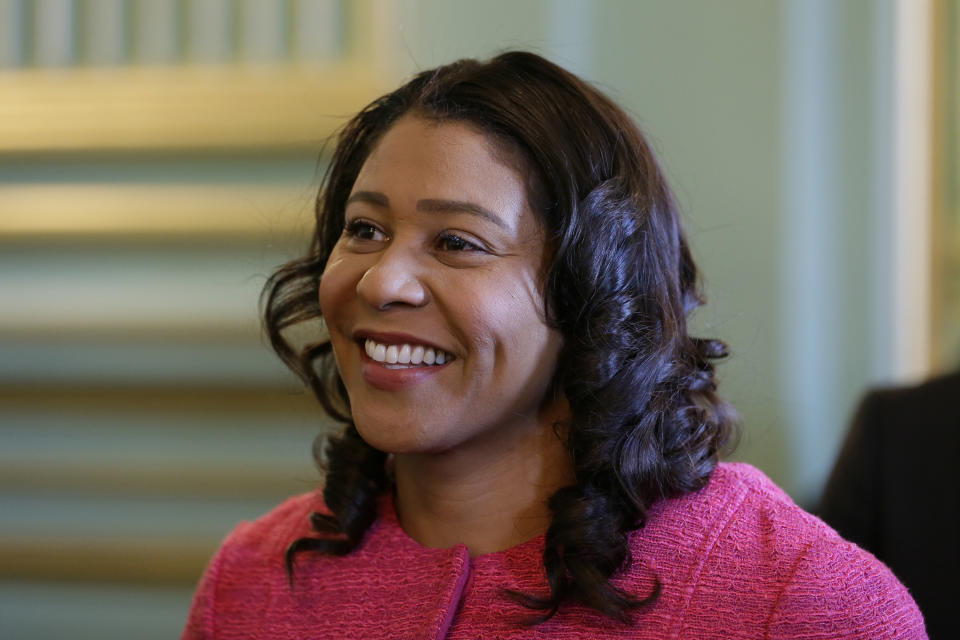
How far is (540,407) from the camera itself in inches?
59.4

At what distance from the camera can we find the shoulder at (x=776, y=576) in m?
1.32

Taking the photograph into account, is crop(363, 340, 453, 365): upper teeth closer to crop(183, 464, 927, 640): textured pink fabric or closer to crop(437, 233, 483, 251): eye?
crop(437, 233, 483, 251): eye

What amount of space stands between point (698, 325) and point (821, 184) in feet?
1.21

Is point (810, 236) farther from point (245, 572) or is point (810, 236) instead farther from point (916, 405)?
point (245, 572)

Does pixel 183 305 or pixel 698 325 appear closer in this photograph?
pixel 183 305

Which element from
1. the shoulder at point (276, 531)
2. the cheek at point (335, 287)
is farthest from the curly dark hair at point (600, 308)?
the cheek at point (335, 287)

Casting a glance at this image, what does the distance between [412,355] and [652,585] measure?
1.26ft

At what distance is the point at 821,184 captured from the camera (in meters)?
2.34

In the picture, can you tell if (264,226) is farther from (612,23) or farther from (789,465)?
(789,465)

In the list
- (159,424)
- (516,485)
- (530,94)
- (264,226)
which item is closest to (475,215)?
(530,94)

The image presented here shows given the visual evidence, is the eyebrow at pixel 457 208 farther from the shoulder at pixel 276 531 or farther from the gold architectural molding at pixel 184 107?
the gold architectural molding at pixel 184 107

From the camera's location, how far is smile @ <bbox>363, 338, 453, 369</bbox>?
141cm

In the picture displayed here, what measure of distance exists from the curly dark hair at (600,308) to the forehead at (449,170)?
2cm

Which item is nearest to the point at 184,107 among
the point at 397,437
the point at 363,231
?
the point at 363,231
